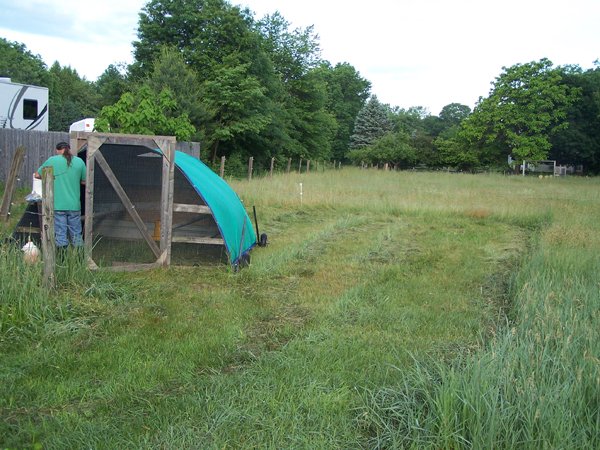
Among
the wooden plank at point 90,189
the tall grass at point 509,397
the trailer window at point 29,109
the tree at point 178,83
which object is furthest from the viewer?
the tree at point 178,83

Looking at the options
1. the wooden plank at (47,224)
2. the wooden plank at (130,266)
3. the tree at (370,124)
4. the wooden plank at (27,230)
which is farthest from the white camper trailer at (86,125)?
the tree at (370,124)

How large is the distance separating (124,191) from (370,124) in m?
55.4

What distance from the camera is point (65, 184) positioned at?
7320 mm

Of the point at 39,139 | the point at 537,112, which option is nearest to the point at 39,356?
the point at 39,139

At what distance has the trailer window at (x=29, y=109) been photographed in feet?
76.8

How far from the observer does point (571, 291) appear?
5.46 meters

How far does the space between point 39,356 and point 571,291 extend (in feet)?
16.2

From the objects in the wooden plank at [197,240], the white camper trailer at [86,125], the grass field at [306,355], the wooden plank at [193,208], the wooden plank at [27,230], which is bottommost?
the grass field at [306,355]

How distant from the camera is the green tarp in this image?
8.11 meters

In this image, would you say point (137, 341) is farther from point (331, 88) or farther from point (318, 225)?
point (331, 88)

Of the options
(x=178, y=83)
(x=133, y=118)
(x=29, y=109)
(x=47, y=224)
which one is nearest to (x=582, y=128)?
(x=178, y=83)

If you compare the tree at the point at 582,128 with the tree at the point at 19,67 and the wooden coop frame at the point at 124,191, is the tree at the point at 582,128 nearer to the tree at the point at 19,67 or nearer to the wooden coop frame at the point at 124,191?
the tree at the point at 19,67

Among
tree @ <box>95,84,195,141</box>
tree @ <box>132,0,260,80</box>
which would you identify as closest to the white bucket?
tree @ <box>95,84,195,141</box>

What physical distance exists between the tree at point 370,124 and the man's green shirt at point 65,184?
5471 cm
